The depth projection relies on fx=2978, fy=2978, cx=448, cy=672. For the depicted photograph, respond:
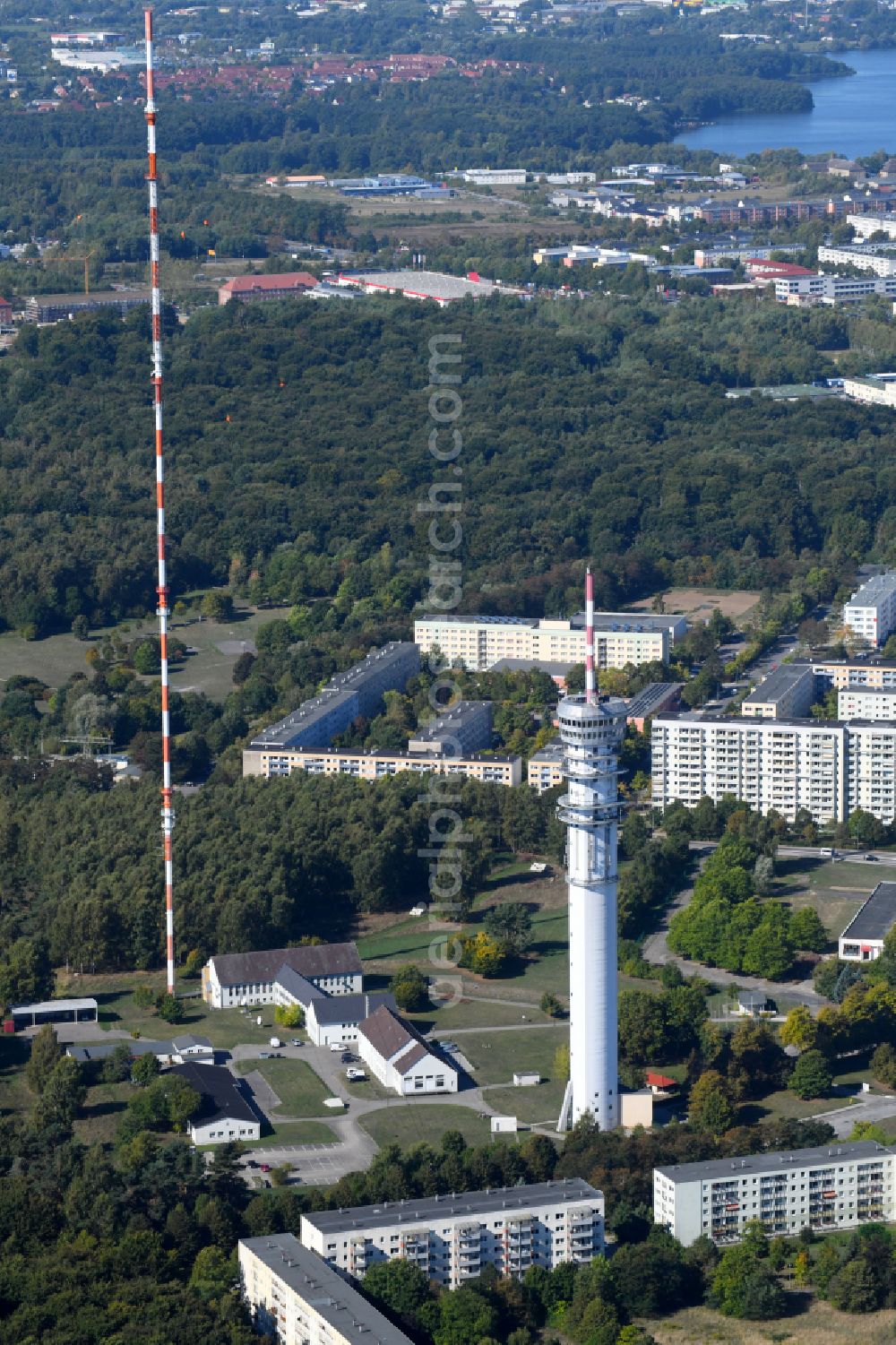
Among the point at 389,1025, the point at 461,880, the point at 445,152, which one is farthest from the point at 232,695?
the point at 445,152

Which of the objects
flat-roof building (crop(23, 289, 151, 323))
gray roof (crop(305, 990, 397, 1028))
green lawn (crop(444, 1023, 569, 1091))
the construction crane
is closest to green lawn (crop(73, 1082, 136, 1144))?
gray roof (crop(305, 990, 397, 1028))

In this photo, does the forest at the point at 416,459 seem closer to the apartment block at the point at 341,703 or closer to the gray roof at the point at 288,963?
the apartment block at the point at 341,703

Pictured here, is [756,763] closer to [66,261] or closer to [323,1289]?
[323,1289]

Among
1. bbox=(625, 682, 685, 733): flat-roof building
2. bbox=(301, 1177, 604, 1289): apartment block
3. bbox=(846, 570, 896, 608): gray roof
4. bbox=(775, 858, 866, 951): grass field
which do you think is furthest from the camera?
bbox=(846, 570, 896, 608): gray roof

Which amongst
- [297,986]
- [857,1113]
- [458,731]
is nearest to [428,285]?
[458,731]

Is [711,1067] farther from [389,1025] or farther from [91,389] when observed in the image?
[91,389]

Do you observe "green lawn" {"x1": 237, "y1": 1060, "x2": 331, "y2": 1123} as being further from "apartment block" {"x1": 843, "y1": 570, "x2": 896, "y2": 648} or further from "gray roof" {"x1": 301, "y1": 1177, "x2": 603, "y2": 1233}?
"apartment block" {"x1": 843, "y1": 570, "x2": 896, "y2": 648}

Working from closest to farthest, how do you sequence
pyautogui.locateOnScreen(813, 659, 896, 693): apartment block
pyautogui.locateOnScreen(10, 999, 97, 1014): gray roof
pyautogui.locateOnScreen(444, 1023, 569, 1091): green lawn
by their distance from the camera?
pyautogui.locateOnScreen(444, 1023, 569, 1091): green lawn
pyautogui.locateOnScreen(10, 999, 97, 1014): gray roof
pyautogui.locateOnScreen(813, 659, 896, 693): apartment block
